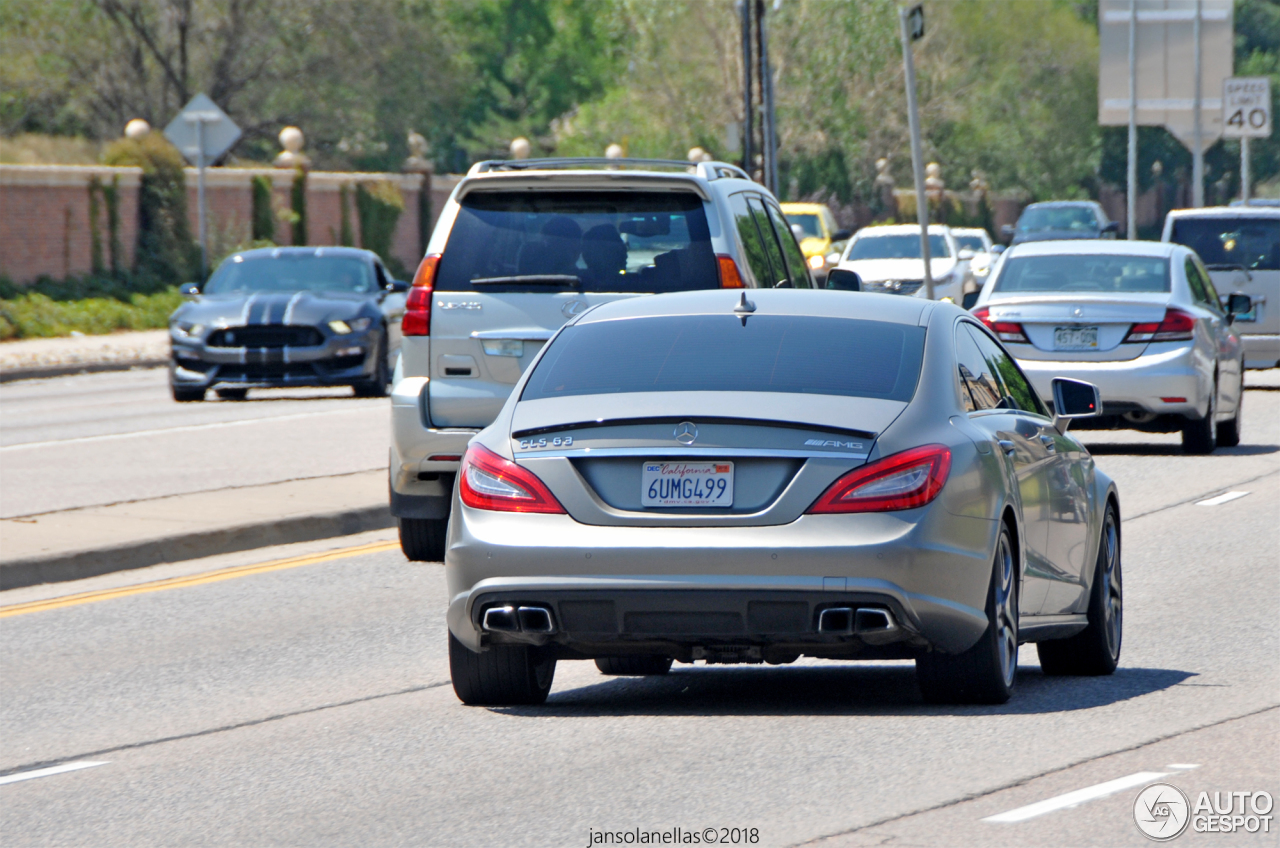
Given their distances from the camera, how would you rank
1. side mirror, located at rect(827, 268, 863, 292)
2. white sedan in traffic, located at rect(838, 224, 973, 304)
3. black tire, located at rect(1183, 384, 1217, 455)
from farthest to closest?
white sedan in traffic, located at rect(838, 224, 973, 304) < black tire, located at rect(1183, 384, 1217, 455) < side mirror, located at rect(827, 268, 863, 292)

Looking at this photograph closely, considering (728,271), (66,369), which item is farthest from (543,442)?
(66,369)

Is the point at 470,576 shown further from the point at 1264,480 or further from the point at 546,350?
the point at 1264,480

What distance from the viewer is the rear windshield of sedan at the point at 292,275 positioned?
24.7 meters


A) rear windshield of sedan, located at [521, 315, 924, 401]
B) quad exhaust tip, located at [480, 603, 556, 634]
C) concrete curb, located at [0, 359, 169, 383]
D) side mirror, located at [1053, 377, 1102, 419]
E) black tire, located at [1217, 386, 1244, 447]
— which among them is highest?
rear windshield of sedan, located at [521, 315, 924, 401]

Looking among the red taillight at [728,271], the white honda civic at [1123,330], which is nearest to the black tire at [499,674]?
the red taillight at [728,271]

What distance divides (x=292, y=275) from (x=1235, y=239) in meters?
11.1

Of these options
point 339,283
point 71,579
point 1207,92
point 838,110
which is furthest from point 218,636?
point 838,110

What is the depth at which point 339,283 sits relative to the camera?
981 inches

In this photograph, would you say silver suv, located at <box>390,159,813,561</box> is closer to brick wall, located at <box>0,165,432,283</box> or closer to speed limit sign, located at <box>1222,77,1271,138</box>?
brick wall, located at <box>0,165,432,283</box>

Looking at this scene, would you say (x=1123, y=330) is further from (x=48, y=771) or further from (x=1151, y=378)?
(x=48, y=771)

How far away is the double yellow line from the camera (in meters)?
10.7

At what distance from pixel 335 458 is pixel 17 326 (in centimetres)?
2151

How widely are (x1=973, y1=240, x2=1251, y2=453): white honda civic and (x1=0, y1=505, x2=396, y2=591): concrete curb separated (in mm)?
6080

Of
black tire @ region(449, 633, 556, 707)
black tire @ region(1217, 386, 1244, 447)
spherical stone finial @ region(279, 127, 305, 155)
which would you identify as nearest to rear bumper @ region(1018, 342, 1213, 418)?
black tire @ region(1217, 386, 1244, 447)
